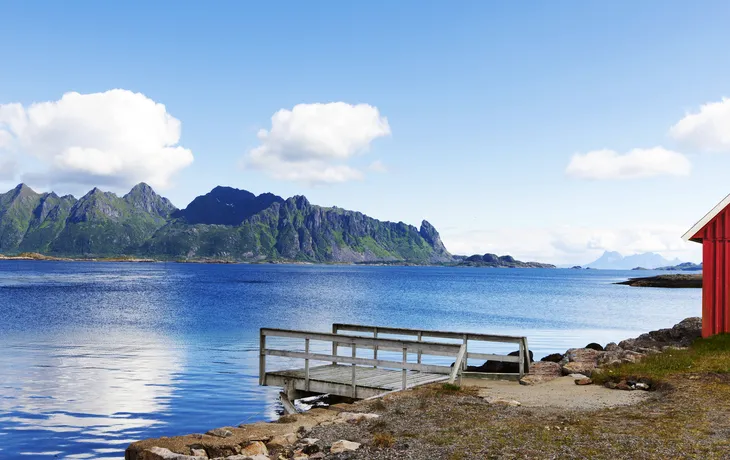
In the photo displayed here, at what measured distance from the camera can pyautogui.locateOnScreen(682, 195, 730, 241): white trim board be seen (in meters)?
24.4

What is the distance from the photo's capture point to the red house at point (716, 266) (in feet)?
80.4

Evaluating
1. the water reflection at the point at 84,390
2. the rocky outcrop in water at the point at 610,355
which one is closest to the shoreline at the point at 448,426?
the rocky outcrop in water at the point at 610,355

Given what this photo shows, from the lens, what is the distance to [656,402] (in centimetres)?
1512

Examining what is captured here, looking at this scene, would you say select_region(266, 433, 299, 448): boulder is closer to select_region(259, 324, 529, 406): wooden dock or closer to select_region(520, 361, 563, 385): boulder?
select_region(259, 324, 529, 406): wooden dock

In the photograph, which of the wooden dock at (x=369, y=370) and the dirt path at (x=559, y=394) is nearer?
the dirt path at (x=559, y=394)

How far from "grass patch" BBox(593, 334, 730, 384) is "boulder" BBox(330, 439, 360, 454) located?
9.88 m

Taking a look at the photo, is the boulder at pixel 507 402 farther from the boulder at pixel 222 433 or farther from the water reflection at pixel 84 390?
the water reflection at pixel 84 390

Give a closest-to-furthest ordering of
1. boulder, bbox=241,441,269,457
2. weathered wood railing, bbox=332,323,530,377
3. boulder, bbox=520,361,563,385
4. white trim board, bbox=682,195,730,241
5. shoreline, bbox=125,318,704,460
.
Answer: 1. shoreline, bbox=125,318,704,460
2. boulder, bbox=241,441,269,457
3. boulder, bbox=520,361,563,385
4. weathered wood railing, bbox=332,323,530,377
5. white trim board, bbox=682,195,730,241

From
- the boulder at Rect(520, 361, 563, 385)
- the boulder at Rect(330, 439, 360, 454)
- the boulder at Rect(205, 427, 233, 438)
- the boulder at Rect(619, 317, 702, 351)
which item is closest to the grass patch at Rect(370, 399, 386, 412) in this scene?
the boulder at Rect(330, 439, 360, 454)

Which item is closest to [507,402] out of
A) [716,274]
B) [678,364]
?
[678,364]

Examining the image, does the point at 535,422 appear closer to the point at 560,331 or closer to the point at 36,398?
the point at 36,398

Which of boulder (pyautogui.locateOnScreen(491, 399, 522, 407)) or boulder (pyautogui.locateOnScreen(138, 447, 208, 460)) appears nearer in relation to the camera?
boulder (pyautogui.locateOnScreen(138, 447, 208, 460))

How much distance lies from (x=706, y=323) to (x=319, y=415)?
1804cm

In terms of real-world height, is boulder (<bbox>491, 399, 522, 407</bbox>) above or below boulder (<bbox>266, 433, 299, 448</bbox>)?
above
